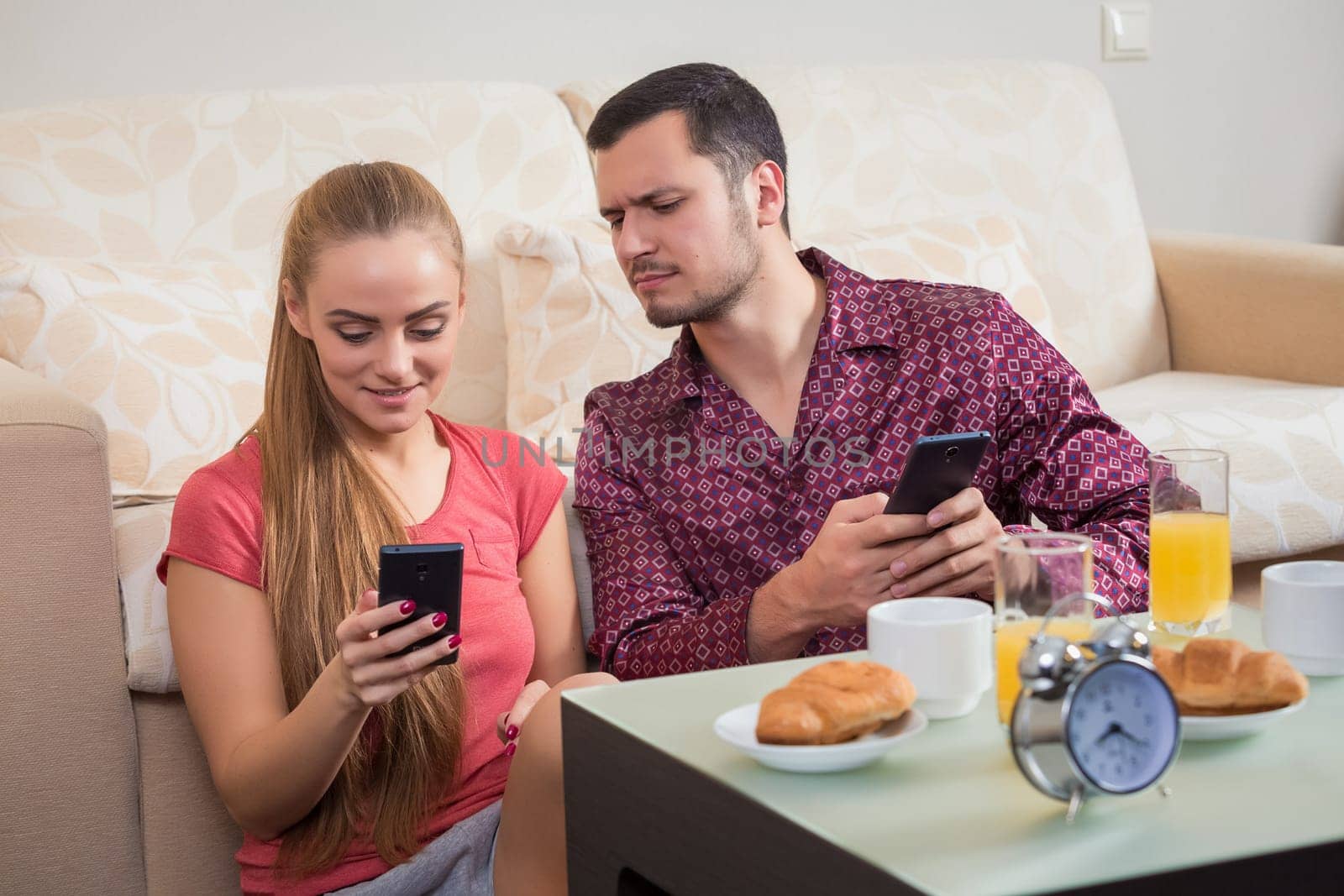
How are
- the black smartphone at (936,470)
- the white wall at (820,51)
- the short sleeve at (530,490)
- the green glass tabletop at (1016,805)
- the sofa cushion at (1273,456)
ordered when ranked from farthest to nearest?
the white wall at (820,51), the sofa cushion at (1273,456), the short sleeve at (530,490), the black smartphone at (936,470), the green glass tabletop at (1016,805)

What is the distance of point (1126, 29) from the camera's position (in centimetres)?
306

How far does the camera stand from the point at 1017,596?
89 centimetres

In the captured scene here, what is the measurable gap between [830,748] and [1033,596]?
0.17 meters

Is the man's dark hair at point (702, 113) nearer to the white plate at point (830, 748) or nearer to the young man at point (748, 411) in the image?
the young man at point (748, 411)

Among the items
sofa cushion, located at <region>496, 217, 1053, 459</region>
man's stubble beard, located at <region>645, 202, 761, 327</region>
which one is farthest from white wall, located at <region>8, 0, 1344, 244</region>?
man's stubble beard, located at <region>645, 202, 761, 327</region>

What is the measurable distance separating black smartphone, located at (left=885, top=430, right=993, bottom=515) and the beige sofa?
70cm

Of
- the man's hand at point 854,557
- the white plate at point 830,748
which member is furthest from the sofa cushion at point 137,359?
the white plate at point 830,748

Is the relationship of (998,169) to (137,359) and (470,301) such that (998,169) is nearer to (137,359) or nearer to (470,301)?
(470,301)

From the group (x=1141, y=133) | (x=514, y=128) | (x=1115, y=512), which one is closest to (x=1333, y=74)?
(x=1141, y=133)

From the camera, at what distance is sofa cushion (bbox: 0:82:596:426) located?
6.36 ft

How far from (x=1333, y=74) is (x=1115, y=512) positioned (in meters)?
2.33

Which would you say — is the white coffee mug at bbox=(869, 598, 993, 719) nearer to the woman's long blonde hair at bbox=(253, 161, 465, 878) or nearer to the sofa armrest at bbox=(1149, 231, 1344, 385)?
the woman's long blonde hair at bbox=(253, 161, 465, 878)

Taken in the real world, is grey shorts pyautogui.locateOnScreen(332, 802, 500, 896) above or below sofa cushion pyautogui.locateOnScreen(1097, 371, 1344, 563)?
below

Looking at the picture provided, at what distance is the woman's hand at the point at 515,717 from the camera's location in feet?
4.42
